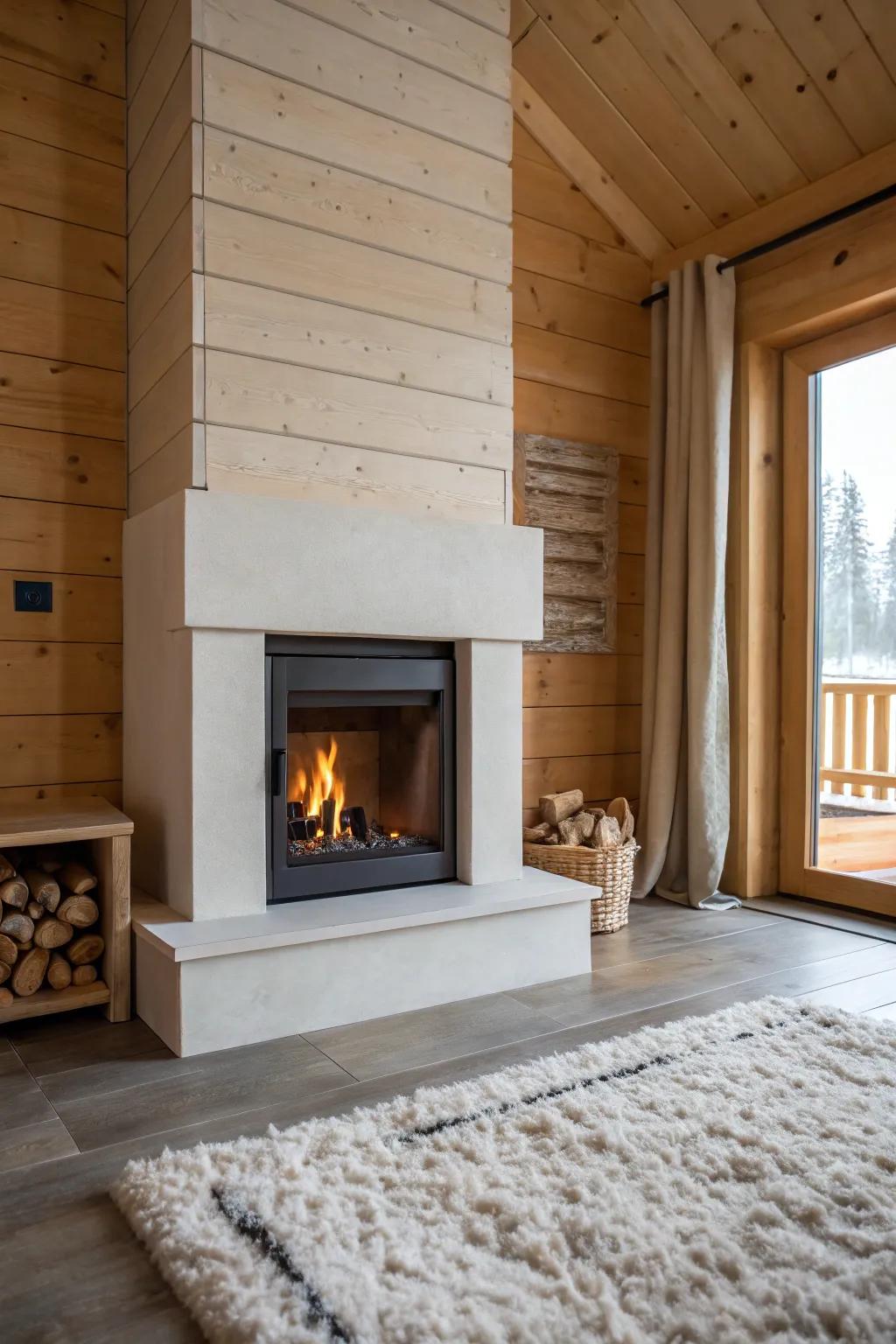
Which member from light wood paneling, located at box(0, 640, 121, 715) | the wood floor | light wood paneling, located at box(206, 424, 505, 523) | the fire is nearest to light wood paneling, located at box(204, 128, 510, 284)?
light wood paneling, located at box(206, 424, 505, 523)

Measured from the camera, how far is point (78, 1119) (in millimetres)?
1705

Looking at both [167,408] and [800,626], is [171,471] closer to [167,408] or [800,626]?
[167,408]

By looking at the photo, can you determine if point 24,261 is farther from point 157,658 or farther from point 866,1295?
point 866,1295

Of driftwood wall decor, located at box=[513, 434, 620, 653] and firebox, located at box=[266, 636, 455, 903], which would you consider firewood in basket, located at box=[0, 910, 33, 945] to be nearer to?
firebox, located at box=[266, 636, 455, 903]

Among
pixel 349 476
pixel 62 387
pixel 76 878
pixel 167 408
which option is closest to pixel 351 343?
pixel 349 476

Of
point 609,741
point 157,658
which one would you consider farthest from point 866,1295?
point 609,741

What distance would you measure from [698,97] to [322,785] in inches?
99.3

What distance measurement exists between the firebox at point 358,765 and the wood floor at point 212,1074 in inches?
14.9

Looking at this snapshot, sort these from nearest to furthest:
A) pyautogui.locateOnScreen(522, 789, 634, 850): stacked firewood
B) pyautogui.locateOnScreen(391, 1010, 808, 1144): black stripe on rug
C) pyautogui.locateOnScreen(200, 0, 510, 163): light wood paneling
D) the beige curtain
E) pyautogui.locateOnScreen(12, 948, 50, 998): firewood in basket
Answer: pyautogui.locateOnScreen(391, 1010, 808, 1144): black stripe on rug → pyautogui.locateOnScreen(12, 948, 50, 998): firewood in basket → pyautogui.locateOnScreen(200, 0, 510, 163): light wood paneling → pyautogui.locateOnScreen(522, 789, 634, 850): stacked firewood → the beige curtain

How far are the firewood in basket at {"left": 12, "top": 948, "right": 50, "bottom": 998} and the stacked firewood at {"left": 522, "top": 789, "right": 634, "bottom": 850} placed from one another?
1.52 metres

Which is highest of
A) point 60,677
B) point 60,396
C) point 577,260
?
point 577,260

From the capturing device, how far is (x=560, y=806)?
3129 millimetres

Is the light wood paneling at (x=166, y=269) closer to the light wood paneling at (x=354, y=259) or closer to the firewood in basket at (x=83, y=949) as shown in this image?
the light wood paneling at (x=354, y=259)

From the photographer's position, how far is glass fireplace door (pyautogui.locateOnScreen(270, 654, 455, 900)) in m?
2.30
